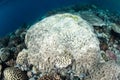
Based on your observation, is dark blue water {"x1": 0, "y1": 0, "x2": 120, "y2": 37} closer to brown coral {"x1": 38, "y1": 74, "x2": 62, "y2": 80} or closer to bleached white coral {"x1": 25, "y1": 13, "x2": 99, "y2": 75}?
bleached white coral {"x1": 25, "y1": 13, "x2": 99, "y2": 75}

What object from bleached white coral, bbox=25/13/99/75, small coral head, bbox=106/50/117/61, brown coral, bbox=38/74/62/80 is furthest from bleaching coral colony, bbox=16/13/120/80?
small coral head, bbox=106/50/117/61

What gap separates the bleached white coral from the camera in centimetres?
→ 605

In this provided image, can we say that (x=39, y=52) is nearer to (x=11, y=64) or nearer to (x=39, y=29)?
(x=39, y=29)

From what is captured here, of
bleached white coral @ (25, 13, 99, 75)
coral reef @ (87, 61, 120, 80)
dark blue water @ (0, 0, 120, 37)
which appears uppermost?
dark blue water @ (0, 0, 120, 37)

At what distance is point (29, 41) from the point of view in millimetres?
6609

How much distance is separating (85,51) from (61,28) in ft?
3.59

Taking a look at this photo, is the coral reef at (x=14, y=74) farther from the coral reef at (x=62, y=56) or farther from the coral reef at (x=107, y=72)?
the coral reef at (x=107, y=72)

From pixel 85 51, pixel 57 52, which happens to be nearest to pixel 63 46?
pixel 57 52

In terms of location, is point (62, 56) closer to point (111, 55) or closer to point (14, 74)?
point (14, 74)

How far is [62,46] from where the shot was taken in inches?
242

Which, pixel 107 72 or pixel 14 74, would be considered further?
pixel 14 74

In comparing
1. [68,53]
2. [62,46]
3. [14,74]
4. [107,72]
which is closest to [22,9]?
[14,74]

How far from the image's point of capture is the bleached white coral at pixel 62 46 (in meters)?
6.05

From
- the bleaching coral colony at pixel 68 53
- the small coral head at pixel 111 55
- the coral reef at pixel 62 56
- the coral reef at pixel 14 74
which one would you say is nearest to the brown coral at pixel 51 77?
the coral reef at pixel 62 56
